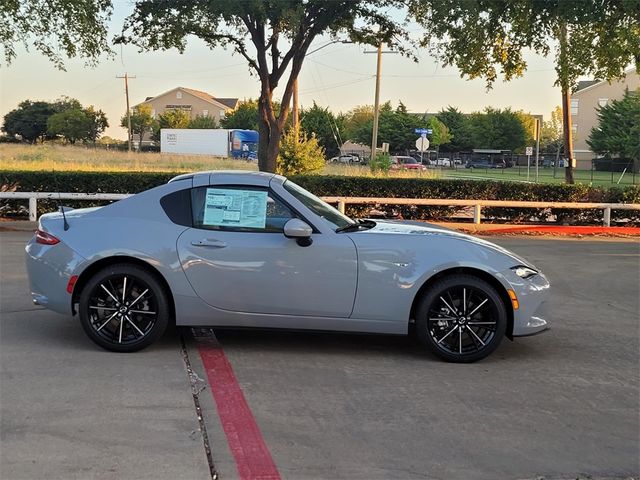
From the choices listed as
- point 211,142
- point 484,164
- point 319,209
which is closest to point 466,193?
point 319,209

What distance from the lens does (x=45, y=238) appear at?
5613 mm

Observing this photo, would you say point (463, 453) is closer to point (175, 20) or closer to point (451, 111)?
point (175, 20)

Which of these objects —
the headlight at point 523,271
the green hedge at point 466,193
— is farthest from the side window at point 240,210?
the green hedge at point 466,193

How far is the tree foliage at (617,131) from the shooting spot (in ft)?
216

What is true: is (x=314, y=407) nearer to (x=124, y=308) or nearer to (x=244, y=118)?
(x=124, y=308)

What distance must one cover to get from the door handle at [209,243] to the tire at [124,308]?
45 cm

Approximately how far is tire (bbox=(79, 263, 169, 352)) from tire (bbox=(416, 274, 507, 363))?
2.13 metres

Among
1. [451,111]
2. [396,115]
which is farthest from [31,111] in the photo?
[451,111]

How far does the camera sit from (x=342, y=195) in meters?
17.1

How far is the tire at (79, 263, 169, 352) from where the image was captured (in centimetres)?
542

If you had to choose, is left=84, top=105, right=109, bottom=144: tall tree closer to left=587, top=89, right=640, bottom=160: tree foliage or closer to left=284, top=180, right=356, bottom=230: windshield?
left=587, top=89, right=640, bottom=160: tree foliage

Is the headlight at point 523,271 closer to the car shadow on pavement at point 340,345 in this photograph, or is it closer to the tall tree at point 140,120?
the car shadow on pavement at point 340,345

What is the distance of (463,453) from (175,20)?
15.6 metres

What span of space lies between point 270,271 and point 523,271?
2.07 m
